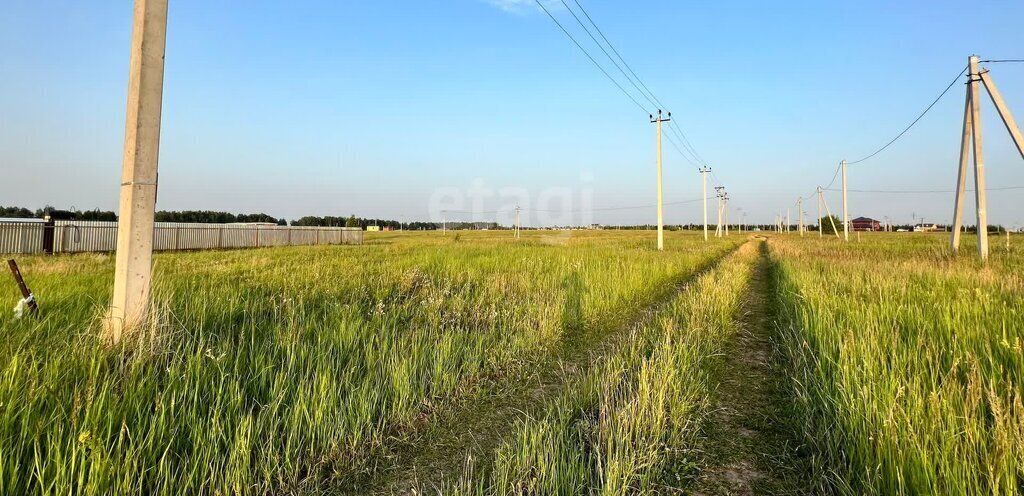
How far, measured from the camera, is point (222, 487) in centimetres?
189

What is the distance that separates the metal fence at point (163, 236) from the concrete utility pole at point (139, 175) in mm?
17873

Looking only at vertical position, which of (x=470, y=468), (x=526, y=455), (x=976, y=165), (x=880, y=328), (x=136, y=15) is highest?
(x=976, y=165)

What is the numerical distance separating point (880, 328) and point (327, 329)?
5.67 m

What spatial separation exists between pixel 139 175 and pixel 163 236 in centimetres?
2362

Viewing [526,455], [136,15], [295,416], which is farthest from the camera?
[136,15]

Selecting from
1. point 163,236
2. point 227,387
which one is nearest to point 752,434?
point 227,387

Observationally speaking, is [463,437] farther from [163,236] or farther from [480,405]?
[163,236]

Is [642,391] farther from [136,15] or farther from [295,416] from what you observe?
[136,15]

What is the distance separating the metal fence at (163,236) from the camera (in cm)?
1471

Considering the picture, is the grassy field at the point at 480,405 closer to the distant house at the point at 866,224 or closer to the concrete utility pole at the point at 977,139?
the concrete utility pole at the point at 977,139

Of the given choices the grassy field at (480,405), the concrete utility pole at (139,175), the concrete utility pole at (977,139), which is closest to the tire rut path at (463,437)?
the grassy field at (480,405)

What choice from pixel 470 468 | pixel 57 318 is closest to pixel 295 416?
pixel 470 468

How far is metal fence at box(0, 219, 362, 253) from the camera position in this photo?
48.3 ft

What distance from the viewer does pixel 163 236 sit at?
20.8 meters
